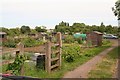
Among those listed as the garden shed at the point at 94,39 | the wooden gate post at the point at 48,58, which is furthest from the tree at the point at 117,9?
the wooden gate post at the point at 48,58

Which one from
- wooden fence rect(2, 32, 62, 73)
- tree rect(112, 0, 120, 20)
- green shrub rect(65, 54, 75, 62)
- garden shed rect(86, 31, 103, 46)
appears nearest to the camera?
wooden fence rect(2, 32, 62, 73)

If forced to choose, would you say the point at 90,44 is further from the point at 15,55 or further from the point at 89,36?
the point at 15,55

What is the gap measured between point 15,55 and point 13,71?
0.60 metres

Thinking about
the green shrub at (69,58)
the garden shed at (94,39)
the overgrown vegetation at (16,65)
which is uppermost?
the garden shed at (94,39)

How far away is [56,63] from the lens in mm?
11656

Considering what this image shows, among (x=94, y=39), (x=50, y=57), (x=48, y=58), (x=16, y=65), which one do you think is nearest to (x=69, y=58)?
(x=50, y=57)

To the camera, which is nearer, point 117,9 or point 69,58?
point 69,58

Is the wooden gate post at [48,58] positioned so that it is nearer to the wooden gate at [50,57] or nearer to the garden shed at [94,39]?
the wooden gate at [50,57]

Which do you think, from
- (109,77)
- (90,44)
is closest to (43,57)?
(109,77)

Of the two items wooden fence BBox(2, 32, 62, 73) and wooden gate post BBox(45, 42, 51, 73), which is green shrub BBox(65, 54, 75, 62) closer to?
wooden fence BBox(2, 32, 62, 73)

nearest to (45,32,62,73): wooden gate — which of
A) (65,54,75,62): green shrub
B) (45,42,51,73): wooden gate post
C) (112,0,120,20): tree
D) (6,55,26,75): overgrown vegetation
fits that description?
(45,42,51,73): wooden gate post

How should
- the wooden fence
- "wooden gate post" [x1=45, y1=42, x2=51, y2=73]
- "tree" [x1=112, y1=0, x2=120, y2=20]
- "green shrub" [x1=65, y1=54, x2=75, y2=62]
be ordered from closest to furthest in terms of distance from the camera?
the wooden fence → "wooden gate post" [x1=45, y1=42, x2=51, y2=73] → "green shrub" [x1=65, y1=54, x2=75, y2=62] → "tree" [x1=112, y1=0, x2=120, y2=20]

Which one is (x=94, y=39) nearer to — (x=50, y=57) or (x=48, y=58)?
(x=50, y=57)

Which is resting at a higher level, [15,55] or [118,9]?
[118,9]
